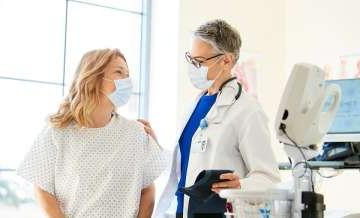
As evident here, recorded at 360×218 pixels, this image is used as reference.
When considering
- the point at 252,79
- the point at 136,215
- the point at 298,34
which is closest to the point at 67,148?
the point at 136,215

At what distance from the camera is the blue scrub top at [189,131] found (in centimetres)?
190

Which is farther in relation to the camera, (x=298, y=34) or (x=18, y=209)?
(x=298, y=34)

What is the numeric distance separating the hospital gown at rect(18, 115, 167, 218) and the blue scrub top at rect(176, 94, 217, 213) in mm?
196

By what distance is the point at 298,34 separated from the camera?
3857 mm

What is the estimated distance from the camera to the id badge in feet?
5.86

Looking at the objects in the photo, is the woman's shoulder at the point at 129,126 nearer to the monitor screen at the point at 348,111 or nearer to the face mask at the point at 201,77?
the face mask at the point at 201,77

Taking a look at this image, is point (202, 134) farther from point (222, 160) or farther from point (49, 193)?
point (49, 193)

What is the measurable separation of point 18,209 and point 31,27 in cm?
111

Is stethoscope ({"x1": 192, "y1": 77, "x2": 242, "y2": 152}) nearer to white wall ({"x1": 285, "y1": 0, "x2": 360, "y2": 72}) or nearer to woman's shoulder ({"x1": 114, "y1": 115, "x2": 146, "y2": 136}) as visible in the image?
woman's shoulder ({"x1": 114, "y1": 115, "x2": 146, "y2": 136})

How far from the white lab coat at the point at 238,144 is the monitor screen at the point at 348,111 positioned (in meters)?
0.72

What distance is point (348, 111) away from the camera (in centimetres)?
244

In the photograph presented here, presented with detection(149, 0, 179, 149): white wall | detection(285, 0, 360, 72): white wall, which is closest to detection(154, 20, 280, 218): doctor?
detection(149, 0, 179, 149): white wall

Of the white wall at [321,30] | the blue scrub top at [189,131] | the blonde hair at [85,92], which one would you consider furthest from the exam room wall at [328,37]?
the blonde hair at [85,92]

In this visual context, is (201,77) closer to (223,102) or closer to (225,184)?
(223,102)
